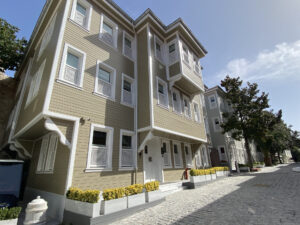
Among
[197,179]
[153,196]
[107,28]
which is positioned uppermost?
[107,28]

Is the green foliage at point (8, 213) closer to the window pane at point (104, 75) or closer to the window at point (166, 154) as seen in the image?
the window pane at point (104, 75)

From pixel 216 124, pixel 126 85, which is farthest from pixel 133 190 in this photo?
pixel 216 124

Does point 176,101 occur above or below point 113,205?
above

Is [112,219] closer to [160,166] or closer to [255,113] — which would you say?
[160,166]

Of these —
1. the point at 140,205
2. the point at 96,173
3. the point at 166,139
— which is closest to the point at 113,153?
the point at 96,173

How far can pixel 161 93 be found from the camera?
1022 cm

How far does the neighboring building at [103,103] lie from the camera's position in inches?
253

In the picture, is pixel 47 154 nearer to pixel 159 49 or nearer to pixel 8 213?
pixel 8 213

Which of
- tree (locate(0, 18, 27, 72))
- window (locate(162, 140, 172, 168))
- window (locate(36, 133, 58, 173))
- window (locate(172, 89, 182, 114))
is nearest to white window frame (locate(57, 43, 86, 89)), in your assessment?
window (locate(36, 133, 58, 173))

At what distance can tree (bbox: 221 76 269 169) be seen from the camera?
20250 mm

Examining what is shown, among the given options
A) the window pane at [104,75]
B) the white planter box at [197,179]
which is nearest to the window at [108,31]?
the window pane at [104,75]

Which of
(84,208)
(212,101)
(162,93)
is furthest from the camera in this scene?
(212,101)

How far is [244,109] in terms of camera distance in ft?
68.6

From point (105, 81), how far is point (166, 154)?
6.27m
